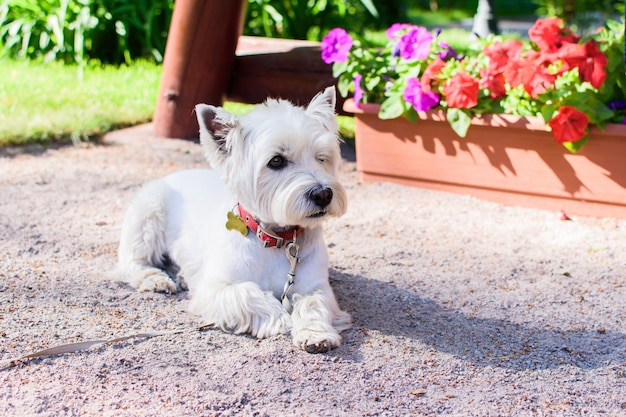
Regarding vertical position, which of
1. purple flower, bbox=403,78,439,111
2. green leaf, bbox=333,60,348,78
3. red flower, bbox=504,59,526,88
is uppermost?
red flower, bbox=504,59,526,88

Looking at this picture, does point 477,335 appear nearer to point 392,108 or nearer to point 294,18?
point 392,108

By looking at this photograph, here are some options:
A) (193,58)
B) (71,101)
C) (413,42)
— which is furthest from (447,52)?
(71,101)

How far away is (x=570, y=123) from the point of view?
5055mm

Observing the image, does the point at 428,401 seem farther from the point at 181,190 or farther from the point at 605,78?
the point at 605,78

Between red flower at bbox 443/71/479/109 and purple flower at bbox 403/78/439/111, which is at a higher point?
red flower at bbox 443/71/479/109

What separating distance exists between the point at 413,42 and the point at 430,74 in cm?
39

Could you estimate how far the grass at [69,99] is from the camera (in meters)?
7.22

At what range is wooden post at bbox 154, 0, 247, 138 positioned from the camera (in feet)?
23.2

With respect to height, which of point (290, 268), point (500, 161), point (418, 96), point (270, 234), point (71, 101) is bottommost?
point (71, 101)

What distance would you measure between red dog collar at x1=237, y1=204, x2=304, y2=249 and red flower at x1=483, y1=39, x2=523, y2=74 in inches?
100

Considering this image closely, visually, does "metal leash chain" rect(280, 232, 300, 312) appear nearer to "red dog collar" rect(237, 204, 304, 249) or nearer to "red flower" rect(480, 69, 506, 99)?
"red dog collar" rect(237, 204, 304, 249)

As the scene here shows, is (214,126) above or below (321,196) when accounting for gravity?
above

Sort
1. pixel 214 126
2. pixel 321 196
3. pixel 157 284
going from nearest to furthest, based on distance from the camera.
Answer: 1. pixel 321 196
2. pixel 214 126
3. pixel 157 284

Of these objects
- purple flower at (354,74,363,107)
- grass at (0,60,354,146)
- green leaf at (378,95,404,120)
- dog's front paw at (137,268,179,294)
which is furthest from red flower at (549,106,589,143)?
grass at (0,60,354,146)
